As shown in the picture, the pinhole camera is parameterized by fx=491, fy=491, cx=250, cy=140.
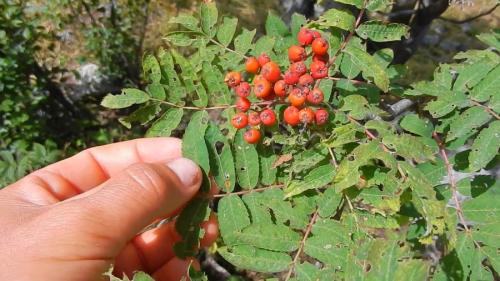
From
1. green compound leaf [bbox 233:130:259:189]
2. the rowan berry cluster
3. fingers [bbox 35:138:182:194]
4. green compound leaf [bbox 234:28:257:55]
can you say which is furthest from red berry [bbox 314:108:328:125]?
fingers [bbox 35:138:182:194]

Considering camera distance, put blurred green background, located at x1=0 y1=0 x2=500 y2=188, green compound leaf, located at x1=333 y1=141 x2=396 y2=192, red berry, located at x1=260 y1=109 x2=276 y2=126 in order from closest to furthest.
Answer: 1. green compound leaf, located at x1=333 y1=141 x2=396 y2=192
2. red berry, located at x1=260 y1=109 x2=276 y2=126
3. blurred green background, located at x1=0 y1=0 x2=500 y2=188

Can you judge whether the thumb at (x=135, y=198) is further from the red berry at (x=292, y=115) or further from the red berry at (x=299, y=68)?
the red berry at (x=299, y=68)

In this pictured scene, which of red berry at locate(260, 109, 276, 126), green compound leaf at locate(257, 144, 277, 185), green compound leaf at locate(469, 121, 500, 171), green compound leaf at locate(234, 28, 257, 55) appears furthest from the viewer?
green compound leaf at locate(234, 28, 257, 55)

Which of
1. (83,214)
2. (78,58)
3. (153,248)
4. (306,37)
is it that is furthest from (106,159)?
(78,58)

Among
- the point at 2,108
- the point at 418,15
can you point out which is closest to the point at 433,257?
the point at 418,15

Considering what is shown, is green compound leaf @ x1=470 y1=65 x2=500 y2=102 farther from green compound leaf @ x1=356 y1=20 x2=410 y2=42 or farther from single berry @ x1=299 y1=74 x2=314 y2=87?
single berry @ x1=299 y1=74 x2=314 y2=87

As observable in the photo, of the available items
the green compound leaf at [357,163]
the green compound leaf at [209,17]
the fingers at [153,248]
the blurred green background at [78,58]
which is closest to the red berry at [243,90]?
the green compound leaf at [209,17]
